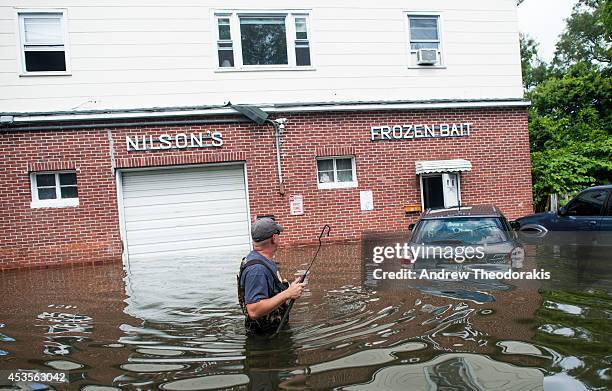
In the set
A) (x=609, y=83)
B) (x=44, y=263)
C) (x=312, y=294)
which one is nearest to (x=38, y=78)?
(x=44, y=263)

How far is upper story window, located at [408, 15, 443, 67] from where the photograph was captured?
14070 millimetres

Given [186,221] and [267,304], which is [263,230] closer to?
[267,304]

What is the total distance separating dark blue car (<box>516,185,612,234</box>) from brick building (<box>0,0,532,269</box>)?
2951 millimetres

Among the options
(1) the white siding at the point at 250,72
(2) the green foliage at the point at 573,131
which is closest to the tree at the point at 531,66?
(2) the green foliage at the point at 573,131

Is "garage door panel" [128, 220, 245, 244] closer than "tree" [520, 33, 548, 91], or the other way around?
"garage door panel" [128, 220, 245, 244]

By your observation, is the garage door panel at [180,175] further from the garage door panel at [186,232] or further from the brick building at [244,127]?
the garage door panel at [186,232]

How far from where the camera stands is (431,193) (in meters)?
13.9

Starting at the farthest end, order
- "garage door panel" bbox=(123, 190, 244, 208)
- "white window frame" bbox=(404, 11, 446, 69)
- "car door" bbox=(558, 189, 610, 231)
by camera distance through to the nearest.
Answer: "white window frame" bbox=(404, 11, 446, 69) → "garage door panel" bbox=(123, 190, 244, 208) → "car door" bbox=(558, 189, 610, 231)

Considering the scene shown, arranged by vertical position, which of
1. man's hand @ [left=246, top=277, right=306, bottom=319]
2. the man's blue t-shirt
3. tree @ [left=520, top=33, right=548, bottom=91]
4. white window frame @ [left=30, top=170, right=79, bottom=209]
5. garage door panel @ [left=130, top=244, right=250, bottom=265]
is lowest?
garage door panel @ [left=130, top=244, right=250, bottom=265]

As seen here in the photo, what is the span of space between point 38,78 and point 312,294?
8.53 metres

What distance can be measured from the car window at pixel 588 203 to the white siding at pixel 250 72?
15.6 feet

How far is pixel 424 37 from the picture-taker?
14.2m

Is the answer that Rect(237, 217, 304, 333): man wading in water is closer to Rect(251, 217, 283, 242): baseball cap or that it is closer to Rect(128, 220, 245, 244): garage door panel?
Rect(251, 217, 283, 242): baseball cap

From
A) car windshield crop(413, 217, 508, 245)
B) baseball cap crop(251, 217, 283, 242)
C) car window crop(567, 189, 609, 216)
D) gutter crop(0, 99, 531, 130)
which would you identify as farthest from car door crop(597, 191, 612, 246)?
baseball cap crop(251, 217, 283, 242)
